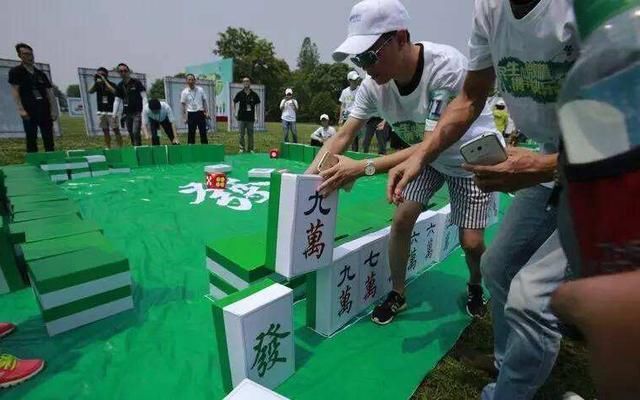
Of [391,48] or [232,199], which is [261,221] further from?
[391,48]

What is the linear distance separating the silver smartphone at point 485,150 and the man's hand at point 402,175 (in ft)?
1.02

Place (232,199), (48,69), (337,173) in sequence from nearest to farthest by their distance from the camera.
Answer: (337,173) < (232,199) < (48,69)

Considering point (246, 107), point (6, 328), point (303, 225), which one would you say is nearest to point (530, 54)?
point (303, 225)

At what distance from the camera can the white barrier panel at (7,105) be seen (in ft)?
31.2

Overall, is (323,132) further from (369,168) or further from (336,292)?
(369,168)

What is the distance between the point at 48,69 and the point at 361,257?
11272 mm

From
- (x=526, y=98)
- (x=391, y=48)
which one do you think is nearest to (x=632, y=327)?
(x=526, y=98)

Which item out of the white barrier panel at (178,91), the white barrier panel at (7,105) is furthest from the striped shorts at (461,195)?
the white barrier panel at (178,91)

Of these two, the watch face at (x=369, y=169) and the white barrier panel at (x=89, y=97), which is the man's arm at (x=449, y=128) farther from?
the white barrier panel at (x=89, y=97)

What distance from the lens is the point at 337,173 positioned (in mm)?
1679

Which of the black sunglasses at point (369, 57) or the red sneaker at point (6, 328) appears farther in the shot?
the red sneaker at point (6, 328)

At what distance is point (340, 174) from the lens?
66.2 inches

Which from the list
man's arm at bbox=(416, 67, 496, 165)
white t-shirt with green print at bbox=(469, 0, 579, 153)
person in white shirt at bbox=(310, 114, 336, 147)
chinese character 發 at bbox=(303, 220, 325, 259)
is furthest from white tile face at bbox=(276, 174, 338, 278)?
person in white shirt at bbox=(310, 114, 336, 147)

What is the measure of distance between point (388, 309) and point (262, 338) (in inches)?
36.7
